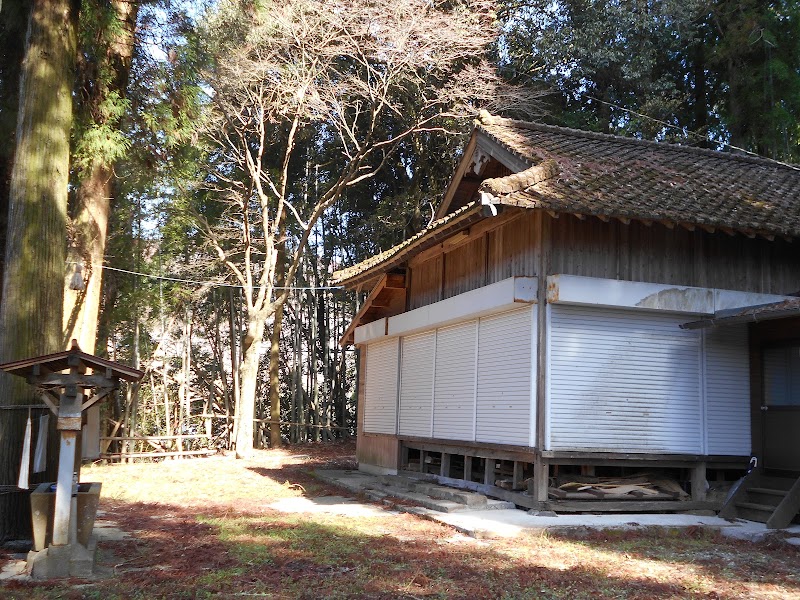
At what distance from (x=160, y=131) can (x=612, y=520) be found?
323 inches

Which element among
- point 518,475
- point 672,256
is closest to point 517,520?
point 518,475

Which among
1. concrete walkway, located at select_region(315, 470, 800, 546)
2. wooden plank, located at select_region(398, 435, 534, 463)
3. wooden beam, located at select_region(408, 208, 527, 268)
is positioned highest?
wooden beam, located at select_region(408, 208, 527, 268)

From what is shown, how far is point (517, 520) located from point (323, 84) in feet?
44.9

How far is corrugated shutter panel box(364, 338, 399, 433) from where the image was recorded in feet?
45.3

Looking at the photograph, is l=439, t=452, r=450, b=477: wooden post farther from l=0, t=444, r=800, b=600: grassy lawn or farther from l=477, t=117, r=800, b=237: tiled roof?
l=477, t=117, r=800, b=237: tiled roof

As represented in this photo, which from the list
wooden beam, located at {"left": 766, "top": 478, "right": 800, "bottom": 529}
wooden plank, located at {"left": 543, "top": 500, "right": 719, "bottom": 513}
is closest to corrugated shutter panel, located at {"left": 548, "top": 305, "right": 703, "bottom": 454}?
wooden plank, located at {"left": 543, "top": 500, "right": 719, "bottom": 513}

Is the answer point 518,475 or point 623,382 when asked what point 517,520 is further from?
point 623,382

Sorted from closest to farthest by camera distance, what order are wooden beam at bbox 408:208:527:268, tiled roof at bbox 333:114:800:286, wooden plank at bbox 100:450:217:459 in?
tiled roof at bbox 333:114:800:286, wooden beam at bbox 408:208:527:268, wooden plank at bbox 100:450:217:459

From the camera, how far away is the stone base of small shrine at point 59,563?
6211 mm

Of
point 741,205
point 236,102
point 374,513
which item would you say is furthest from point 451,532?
point 236,102

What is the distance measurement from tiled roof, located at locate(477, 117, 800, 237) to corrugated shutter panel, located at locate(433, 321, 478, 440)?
2749 millimetres

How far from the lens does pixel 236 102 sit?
19.3 m

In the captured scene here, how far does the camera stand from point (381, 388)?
14.4 m

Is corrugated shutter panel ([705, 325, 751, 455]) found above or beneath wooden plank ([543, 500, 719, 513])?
above
